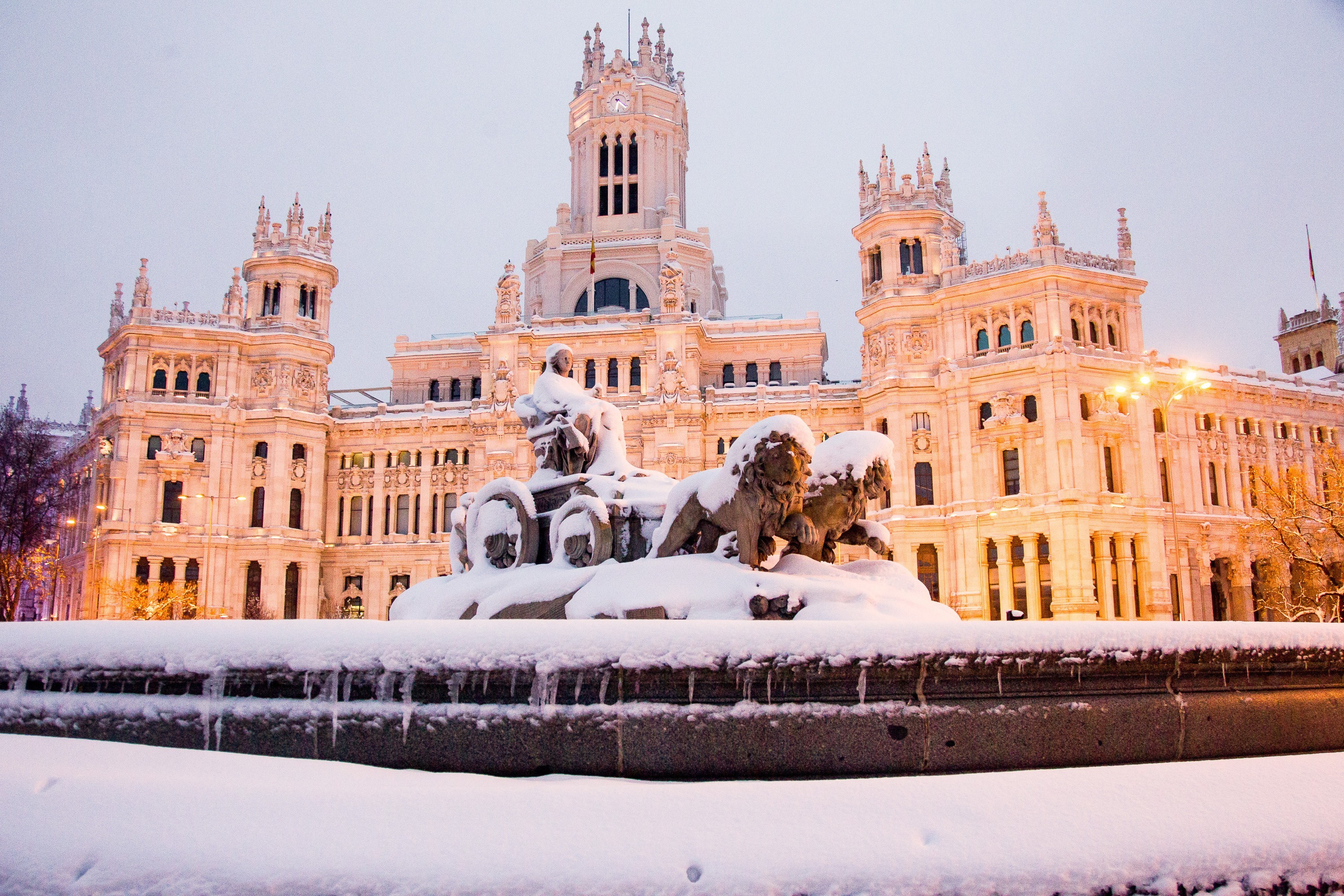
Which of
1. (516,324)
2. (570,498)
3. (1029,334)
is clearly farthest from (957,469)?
(570,498)

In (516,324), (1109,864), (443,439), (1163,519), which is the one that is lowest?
(1109,864)

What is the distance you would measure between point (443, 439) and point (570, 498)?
168ft

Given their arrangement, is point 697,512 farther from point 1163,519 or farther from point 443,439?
point 443,439

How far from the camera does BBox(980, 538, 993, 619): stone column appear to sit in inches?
1967

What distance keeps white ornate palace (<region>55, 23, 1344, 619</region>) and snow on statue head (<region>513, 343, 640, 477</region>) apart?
3854cm

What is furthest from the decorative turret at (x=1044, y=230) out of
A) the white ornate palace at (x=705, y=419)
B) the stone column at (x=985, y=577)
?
the stone column at (x=985, y=577)

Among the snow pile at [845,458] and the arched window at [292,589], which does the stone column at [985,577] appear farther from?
the snow pile at [845,458]

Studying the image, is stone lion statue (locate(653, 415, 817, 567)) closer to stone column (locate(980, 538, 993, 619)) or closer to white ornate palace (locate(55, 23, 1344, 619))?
white ornate palace (locate(55, 23, 1344, 619))

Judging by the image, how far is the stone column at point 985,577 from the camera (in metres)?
50.0

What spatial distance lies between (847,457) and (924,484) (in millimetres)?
43684

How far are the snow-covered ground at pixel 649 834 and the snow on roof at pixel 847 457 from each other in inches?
236

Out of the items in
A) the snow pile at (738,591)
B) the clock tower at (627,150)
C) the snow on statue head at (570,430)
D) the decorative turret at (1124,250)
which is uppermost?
the clock tower at (627,150)

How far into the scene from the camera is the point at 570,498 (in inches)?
485

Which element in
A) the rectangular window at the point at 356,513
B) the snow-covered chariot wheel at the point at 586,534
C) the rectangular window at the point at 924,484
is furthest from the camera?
the rectangular window at the point at 356,513
